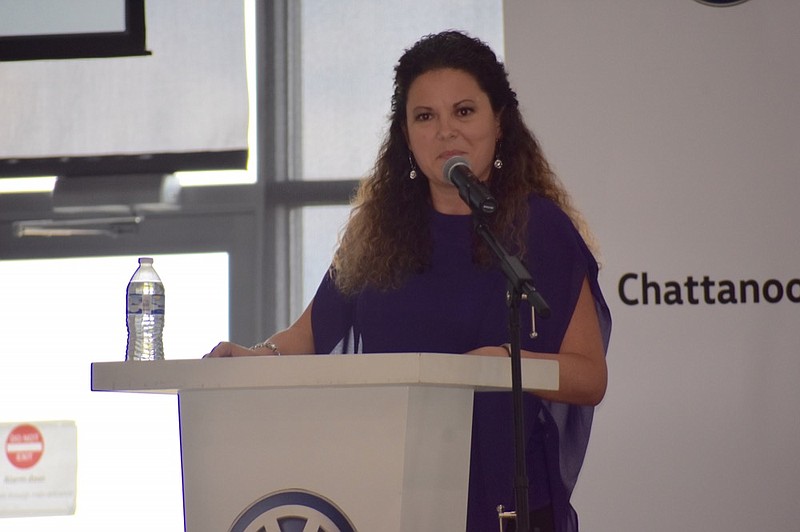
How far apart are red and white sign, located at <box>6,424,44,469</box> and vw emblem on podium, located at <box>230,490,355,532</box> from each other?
250cm

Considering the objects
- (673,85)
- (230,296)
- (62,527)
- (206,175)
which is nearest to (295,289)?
(230,296)

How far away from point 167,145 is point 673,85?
5.67 ft

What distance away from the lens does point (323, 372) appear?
1.27 metres

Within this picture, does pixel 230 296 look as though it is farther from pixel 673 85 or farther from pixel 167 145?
pixel 673 85

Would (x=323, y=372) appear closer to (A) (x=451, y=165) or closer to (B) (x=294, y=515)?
(B) (x=294, y=515)

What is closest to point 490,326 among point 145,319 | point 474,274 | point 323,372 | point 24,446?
point 474,274

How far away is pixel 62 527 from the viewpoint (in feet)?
11.6

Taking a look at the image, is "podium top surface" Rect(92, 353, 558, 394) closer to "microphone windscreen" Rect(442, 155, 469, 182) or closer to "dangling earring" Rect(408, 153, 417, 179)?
"microphone windscreen" Rect(442, 155, 469, 182)

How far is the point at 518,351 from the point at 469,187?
0.92 ft

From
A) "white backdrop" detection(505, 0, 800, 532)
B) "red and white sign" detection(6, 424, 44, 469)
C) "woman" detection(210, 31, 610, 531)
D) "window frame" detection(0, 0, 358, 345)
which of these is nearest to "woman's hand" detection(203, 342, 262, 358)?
"woman" detection(210, 31, 610, 531)

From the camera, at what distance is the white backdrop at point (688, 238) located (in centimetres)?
291

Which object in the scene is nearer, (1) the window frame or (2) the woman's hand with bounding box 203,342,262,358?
(2) the woman's hand with bounding box 203,342,262,358

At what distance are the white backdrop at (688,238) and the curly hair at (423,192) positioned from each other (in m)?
0.87

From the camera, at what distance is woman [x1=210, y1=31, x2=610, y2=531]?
5.59 ft
